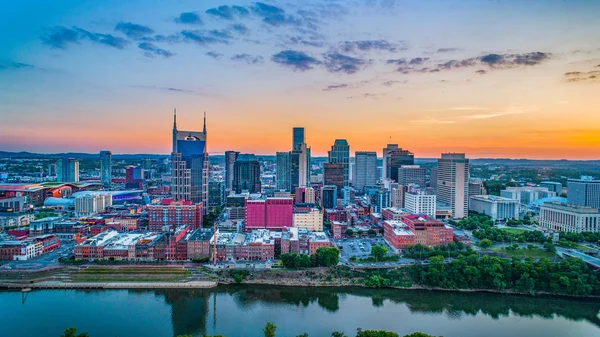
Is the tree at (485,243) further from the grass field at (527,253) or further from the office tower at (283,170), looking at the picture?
the office tower at (283,170)

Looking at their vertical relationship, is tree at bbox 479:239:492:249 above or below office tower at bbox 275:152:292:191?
below

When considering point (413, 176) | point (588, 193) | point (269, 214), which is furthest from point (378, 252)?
point (413, 176)

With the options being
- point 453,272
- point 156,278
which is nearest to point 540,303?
point 453,272

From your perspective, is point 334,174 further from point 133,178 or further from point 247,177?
point 133,178

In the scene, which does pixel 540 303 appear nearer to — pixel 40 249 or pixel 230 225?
pixel 230 225

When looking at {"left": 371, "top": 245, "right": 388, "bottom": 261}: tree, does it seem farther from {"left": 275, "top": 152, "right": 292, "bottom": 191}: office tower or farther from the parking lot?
{"left": 275, "top": 152, "right": 292, "bottom": 191}: office tower

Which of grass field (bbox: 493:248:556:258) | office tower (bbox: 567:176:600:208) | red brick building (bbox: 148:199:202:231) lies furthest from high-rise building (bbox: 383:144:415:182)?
red brick building (bbox: 148:199:202:231)
